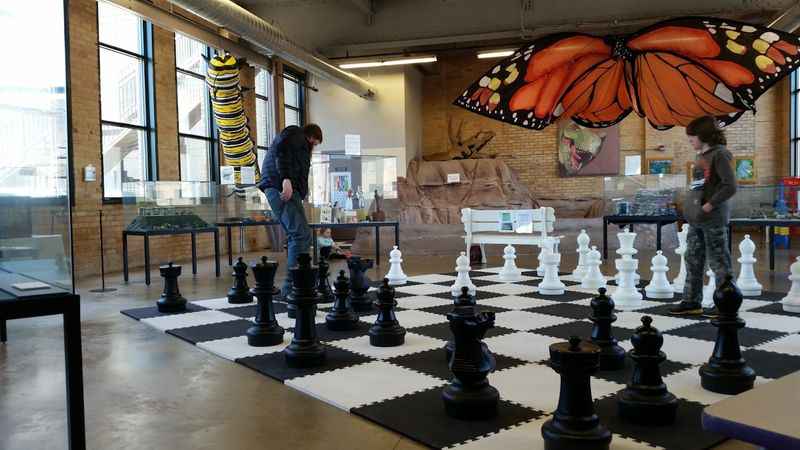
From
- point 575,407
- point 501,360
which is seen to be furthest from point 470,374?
point 501,360

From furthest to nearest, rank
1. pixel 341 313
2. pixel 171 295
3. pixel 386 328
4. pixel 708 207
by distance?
pixel 171 295, pixel 708 207, pixel 341 313, pixel 386 328

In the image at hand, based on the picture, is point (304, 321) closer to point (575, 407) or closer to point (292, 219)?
point (575, 407)

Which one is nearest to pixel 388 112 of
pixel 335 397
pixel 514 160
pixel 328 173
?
pixel 514 160

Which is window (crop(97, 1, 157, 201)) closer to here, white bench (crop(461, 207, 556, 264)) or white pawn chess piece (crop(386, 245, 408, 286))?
white pawn chess piece (crop(386, 245, 408, 286))

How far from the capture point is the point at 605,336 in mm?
2666

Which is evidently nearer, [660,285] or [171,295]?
[171,295]

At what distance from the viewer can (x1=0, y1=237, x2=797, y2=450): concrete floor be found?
78.0 inches

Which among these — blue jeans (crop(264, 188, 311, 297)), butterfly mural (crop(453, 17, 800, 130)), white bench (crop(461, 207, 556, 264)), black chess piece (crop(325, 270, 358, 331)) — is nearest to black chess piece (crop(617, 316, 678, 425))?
black chess piece (crop(325, 270, 358, 331))

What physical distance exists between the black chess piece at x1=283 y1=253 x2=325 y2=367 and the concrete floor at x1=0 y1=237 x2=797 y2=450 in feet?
0.58

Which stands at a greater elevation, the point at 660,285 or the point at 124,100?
the point at 124,100

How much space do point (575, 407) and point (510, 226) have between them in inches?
220

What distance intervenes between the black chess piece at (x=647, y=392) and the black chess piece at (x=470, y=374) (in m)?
0.41

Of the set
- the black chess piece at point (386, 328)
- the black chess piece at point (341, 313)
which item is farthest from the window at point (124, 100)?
the black chess piece at point (386, 328)

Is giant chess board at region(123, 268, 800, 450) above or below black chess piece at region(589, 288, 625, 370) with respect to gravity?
below
